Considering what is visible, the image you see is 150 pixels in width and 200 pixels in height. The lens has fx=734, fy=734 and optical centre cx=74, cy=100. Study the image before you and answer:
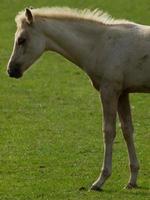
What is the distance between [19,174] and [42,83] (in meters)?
9.66

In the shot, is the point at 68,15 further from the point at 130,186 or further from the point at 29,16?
the point at 130,186

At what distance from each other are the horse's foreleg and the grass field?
7.2 inches

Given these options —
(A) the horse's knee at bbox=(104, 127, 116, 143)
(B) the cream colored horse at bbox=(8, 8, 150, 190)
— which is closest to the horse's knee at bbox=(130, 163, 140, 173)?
(B) the cream colored horse at bbox=(8, 8, 150, 190)

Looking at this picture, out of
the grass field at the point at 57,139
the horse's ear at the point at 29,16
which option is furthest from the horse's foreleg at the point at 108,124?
the horse's ear at the point at 29,16

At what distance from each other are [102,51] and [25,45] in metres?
1.14

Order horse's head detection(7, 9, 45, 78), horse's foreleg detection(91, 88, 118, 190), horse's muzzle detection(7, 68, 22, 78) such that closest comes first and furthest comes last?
1. horse's foreleg detection(91, 88, 118, 190)
2. horse's head detection(7, 9, 45, 78)
3. horse's muzzle detection(7, 68, 22, 78)

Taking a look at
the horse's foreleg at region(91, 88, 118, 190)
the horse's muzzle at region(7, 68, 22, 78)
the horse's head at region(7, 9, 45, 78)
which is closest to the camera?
the horse's foreleg at region(91, 88, 118, 190)

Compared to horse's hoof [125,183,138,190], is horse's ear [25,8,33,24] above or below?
above

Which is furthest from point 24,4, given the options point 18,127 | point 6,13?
point 18,127

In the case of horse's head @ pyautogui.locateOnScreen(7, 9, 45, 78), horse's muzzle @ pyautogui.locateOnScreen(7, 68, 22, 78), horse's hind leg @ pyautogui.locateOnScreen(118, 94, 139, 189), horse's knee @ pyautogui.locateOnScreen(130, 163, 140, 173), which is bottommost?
horse's knee @ pyautogui.locateOnScreen(130, 163, 140, 173)

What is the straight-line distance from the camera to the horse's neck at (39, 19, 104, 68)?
1086 cm

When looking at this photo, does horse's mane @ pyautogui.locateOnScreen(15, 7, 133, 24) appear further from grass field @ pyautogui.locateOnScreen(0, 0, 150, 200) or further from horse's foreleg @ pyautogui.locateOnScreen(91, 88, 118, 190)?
grass field @ pyautogui.locateOnScreen(0, 0, 150, 200)

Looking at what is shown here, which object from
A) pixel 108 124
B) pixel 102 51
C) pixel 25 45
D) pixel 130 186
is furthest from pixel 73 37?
pixel 130 186

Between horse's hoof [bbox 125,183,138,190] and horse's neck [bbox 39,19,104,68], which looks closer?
horse's hoof [bbox 125,183,138,190]
